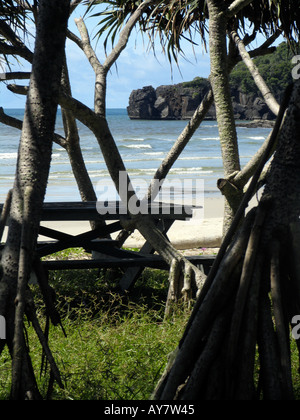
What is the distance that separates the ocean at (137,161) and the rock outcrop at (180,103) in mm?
10825

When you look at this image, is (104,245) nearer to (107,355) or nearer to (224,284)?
(107,355)

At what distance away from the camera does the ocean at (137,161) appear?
1633 cm

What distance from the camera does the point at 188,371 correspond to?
2.38 metres

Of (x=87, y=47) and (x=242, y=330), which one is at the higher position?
(x=87, y=47)

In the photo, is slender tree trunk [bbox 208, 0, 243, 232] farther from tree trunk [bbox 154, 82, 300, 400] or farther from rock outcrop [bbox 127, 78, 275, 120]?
rock outcrop [bbox 127, 78, 275, 120]

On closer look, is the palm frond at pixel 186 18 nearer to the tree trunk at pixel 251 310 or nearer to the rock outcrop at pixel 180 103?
the tree trunk at pixel 251 310

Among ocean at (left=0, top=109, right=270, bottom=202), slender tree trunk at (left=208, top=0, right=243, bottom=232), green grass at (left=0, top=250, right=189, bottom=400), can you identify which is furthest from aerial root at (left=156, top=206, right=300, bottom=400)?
ocean at (left=0, top=109, right=270, bottom=202)

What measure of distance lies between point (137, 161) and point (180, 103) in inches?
1316

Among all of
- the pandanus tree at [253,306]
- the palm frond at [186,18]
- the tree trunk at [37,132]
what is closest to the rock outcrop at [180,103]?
the palm frond at [186,18]

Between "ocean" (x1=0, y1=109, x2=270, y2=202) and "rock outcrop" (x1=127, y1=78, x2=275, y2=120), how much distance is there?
10.8 meters

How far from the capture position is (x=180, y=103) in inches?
2218

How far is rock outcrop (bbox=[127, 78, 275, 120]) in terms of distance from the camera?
5297 centimetres

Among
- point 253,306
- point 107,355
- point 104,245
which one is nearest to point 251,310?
point 253,306

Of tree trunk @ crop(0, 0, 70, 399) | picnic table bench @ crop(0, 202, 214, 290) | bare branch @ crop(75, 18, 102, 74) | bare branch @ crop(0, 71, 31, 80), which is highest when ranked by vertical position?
bare branch @ crop(75, 18, 102, 74)
